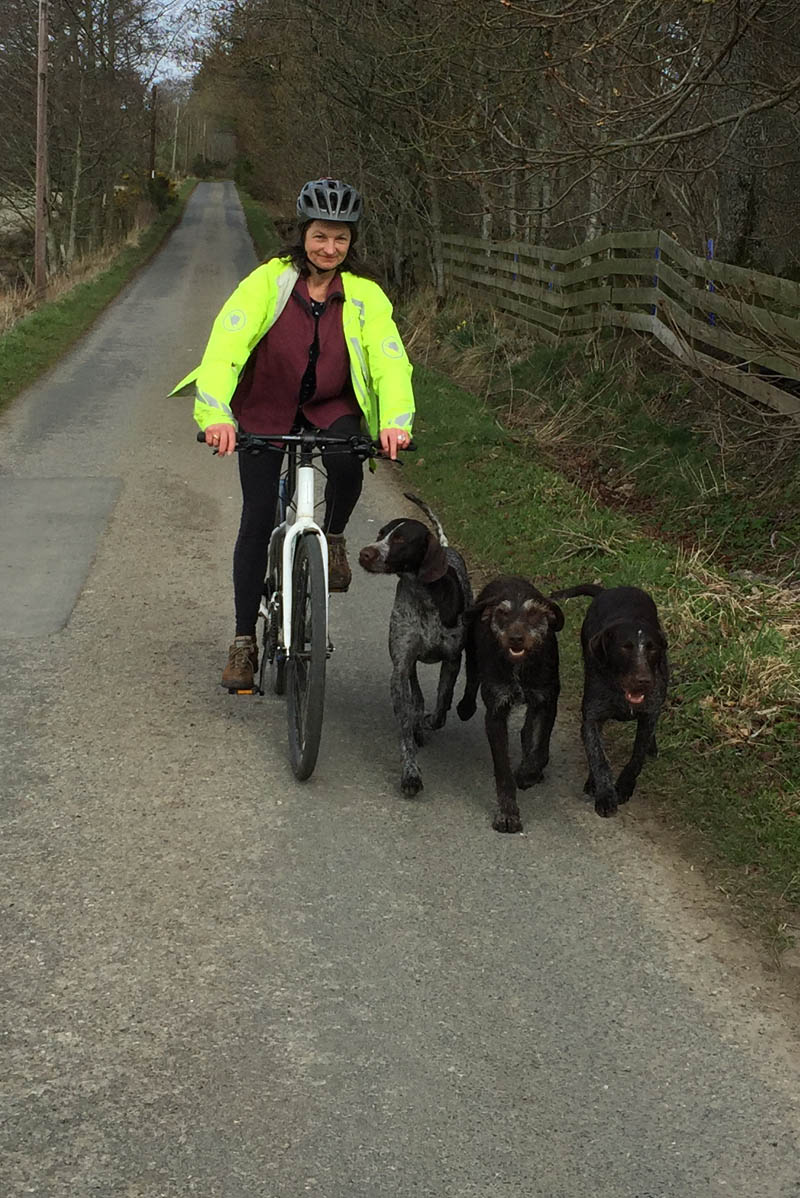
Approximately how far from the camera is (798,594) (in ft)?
24.7

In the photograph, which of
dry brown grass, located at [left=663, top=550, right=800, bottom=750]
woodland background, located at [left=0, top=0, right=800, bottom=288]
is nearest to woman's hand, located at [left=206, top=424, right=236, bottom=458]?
dry brown grass, located at [left=663, top=550, right=800, bottom=750]

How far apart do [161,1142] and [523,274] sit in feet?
55.6

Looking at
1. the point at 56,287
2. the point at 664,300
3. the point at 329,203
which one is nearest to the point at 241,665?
the point at 329,203

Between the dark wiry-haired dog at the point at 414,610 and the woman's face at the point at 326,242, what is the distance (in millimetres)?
1083

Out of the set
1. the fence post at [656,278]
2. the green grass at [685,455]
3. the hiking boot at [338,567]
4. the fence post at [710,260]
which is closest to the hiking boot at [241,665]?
the hiking boot at [338,567]

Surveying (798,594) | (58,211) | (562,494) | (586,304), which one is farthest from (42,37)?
(798,594)

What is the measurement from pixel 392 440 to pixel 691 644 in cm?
227

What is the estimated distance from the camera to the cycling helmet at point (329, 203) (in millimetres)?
5277

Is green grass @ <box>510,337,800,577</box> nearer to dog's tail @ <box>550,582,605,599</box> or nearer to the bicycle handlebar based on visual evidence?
dog's tail @ <box>550,582,605,599</box>

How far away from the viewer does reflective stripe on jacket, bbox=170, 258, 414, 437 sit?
17.6ft

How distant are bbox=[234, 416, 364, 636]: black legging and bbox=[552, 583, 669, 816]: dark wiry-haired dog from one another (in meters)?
1.21

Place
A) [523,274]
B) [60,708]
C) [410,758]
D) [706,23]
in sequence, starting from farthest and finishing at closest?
[523,274], [706,23], [60,708], [410,758]

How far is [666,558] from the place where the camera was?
336 inches

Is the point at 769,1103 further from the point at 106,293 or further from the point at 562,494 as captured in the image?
the point at 106,293
